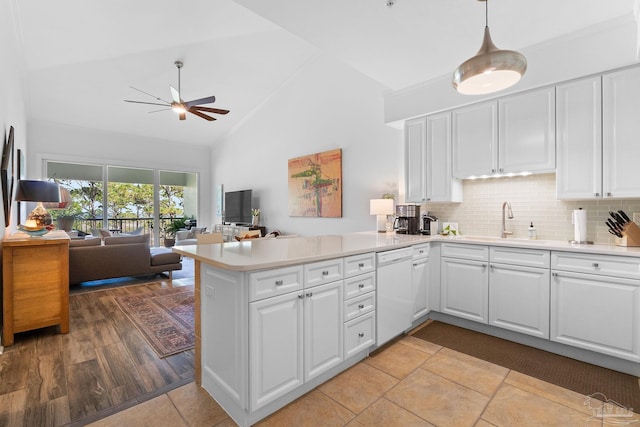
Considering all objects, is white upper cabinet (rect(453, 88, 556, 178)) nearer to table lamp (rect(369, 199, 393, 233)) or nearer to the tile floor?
table lamp (rect(369, 199, 393, 233))

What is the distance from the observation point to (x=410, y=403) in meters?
1.91

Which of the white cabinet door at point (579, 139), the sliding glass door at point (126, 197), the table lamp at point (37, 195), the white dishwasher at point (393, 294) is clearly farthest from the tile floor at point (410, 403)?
the sliding glass door at point (126, 197)

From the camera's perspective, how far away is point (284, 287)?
1784 millimetres

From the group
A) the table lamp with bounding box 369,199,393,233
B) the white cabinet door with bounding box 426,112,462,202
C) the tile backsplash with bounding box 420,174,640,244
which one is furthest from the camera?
the table lamp with bounding box 369,199,393,233

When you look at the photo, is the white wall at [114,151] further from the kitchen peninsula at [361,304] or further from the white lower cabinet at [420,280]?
the white lower cabinet at [420,280]

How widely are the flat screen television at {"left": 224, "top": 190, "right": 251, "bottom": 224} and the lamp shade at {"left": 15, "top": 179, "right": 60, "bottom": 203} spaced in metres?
4.17

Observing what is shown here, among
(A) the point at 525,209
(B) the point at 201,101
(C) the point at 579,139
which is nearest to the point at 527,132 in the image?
(C) the point at 579,139

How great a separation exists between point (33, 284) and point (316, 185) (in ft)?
13.1

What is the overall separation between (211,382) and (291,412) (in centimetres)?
57

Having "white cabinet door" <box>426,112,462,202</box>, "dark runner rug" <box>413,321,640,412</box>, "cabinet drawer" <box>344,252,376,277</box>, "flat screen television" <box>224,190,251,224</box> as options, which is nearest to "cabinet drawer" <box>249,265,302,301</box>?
"cabinet drawer" <box>344,252,376,277</box>

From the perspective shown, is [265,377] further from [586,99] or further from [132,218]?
[132,218]

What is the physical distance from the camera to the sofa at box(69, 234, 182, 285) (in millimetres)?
4371

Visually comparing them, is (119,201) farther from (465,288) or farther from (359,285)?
(465,288)

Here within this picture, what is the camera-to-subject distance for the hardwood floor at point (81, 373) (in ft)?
5.95
